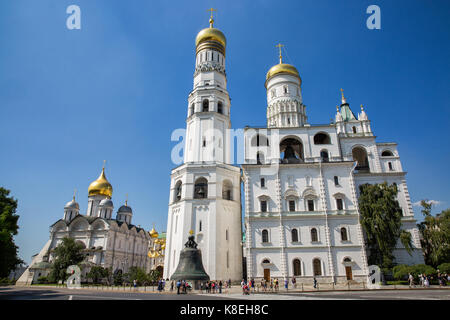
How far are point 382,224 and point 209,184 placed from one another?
17024 mm

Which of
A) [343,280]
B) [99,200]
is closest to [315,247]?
[343,280]

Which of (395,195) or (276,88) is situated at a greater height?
(276,88)

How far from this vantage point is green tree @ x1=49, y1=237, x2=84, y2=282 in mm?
36438

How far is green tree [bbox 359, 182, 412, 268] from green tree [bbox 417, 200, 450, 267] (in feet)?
9.84

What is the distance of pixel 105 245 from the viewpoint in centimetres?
4541

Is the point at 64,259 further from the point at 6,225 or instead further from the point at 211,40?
the point at 211,40

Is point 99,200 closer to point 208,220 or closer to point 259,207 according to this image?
point 208,220

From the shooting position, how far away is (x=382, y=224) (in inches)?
997

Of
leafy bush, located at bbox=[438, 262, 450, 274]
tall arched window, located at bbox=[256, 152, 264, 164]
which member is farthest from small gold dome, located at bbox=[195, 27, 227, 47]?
leafy bush, located at bbox=[438, 262, 450, 274]

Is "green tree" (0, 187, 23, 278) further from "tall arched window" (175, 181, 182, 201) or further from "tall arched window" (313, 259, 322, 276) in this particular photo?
"tall arched window" (313, 259, 322, 276)

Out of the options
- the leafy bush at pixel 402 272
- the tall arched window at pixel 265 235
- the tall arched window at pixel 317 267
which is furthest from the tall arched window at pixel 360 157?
the tall arched window at pixel 265 235

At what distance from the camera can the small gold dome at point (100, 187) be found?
2114 inches

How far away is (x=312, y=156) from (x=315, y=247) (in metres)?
9.48

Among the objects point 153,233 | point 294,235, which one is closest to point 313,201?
point 294,235
